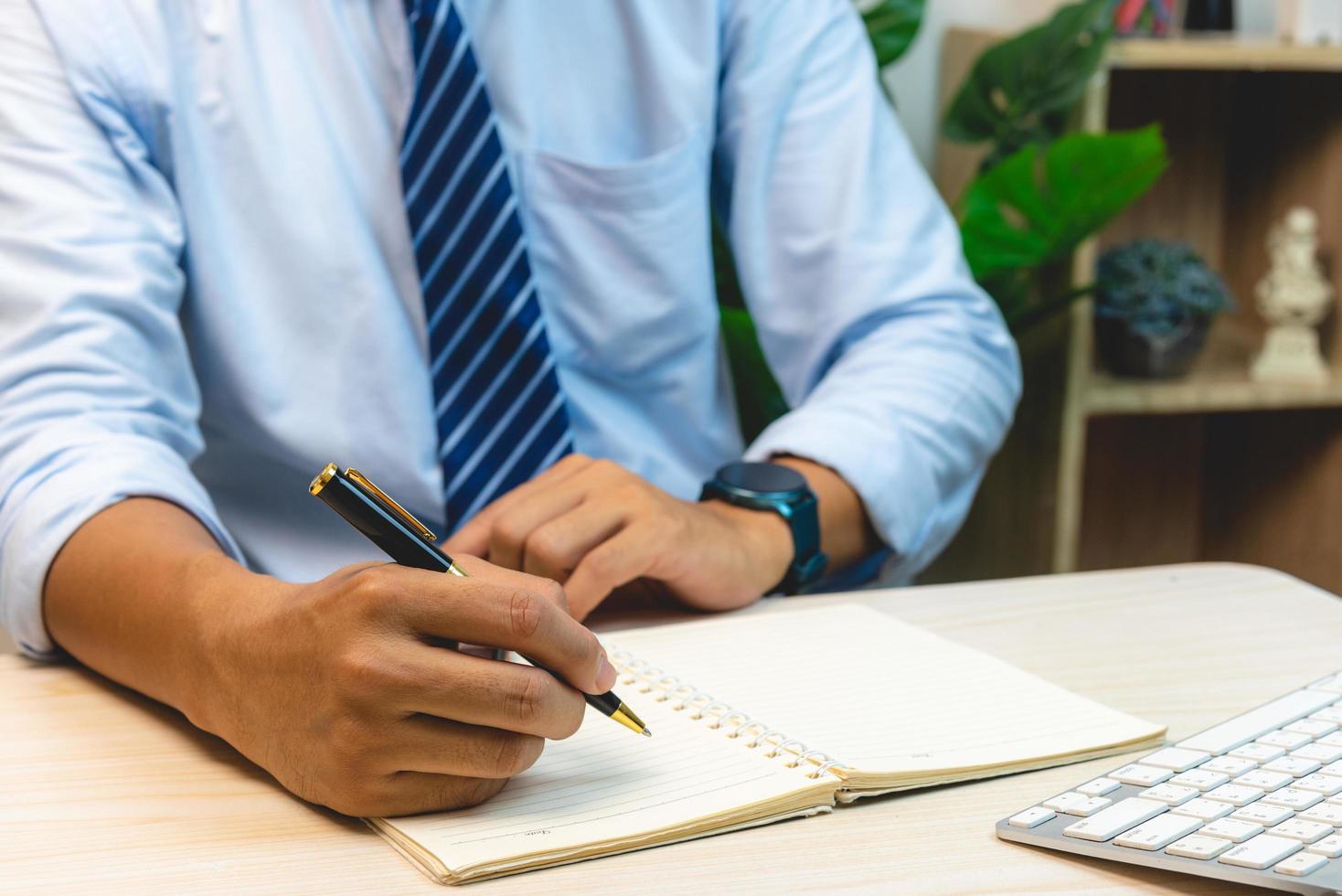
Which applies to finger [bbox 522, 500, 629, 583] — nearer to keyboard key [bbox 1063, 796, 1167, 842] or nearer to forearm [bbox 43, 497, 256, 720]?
forearm [bbox 43, 497, 256, 720]

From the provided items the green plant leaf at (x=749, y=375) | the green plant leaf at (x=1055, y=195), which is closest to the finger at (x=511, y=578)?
the green plant leaf at (x=749, y=375)

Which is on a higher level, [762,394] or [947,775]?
[947,775]

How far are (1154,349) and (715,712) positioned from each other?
4.88 feet

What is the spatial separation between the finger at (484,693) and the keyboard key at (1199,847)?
9.5 inches

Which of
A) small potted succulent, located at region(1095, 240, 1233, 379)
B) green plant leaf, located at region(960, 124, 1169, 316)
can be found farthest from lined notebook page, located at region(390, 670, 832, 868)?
small potted succulent, located at region(1095, 240, 1233, 379)

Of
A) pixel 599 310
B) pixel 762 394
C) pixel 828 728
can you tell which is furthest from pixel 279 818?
pixel 762 394

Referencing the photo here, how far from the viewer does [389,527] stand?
0.56 m

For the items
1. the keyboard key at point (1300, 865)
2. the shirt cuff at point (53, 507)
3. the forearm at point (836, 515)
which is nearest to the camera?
the keyboard key at point (1300, 865)

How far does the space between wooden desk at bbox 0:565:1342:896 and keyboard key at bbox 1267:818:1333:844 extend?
0.03 metres

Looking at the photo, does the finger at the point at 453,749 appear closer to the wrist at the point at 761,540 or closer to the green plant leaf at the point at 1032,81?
the wrist at the point at 761,540

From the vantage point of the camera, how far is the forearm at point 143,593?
65 cm

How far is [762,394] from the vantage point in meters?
1.71

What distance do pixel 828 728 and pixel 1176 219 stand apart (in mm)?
1902

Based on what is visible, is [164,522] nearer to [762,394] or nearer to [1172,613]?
[1172,613]
